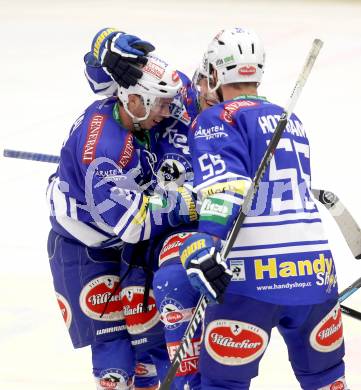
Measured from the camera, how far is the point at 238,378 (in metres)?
3.12

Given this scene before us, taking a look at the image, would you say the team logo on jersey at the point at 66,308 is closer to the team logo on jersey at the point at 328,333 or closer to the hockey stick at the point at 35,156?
the hockey stick at the point at 35,156

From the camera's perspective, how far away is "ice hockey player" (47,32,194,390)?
11.6ft

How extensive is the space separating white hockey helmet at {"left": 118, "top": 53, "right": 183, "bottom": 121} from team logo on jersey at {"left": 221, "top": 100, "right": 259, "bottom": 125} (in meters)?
0.48

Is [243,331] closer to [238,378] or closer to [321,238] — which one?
[238,378]

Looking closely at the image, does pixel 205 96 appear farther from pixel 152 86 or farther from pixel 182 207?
pixel 182 207

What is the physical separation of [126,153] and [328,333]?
0.88 m

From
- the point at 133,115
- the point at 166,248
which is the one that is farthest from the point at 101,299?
the point at 133,115

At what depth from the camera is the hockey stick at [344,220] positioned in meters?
3.70

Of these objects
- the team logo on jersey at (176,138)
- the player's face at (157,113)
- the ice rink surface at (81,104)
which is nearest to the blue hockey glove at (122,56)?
the player's face at (157,113)

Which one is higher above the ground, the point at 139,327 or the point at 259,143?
the point at 259,143

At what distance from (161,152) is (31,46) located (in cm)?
453

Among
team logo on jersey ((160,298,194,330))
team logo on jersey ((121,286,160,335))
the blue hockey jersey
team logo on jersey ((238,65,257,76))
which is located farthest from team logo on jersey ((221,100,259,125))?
team logo on jersey ((121,286,160,335))

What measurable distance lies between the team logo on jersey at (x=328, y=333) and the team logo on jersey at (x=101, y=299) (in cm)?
89

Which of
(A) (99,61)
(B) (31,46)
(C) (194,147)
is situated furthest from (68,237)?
(B) (31,46)
